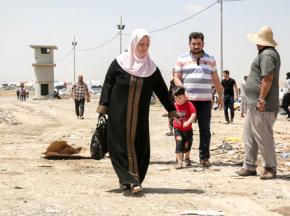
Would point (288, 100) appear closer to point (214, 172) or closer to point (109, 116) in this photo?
point (214, 172)

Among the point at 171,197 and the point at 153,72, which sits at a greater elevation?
the point at 153,72

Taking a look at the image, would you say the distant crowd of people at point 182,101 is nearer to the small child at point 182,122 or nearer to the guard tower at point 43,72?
the small child at point 182,122

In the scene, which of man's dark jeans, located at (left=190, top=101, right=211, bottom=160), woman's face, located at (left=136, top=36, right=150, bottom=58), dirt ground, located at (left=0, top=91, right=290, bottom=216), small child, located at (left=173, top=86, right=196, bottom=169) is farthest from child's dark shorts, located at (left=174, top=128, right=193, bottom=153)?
woman's face, located at (left=136, top=36, right=150, bottom=58)

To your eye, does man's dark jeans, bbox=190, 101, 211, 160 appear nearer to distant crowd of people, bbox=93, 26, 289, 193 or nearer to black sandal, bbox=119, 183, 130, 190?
distant crowd of people, bbox=93, 26, 289, 193

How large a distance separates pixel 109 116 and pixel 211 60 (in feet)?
8.31

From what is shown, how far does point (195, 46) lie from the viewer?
8.19 metres

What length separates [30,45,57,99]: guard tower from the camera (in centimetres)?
5850

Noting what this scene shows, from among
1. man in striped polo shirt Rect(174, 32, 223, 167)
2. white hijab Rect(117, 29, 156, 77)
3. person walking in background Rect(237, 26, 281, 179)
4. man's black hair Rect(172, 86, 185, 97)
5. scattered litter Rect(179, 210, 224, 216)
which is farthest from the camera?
man in striped polo shirt Rect(174, 32, 223, 167)

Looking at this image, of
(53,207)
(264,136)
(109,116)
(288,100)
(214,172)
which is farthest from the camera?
(288,100)

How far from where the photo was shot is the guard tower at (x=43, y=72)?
192 ft

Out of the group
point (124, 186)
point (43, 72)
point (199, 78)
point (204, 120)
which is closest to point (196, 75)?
point (199, 78)

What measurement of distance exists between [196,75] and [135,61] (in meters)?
2.04

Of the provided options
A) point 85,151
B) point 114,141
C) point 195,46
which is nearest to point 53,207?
point 114,141

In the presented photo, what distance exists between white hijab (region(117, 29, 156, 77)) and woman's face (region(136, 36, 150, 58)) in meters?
0.03
